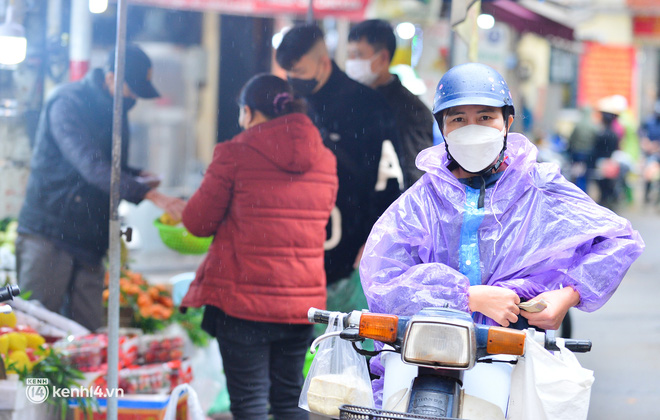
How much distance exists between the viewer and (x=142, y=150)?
13469 mm

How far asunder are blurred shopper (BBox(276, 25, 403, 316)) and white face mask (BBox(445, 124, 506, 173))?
228 centimetres

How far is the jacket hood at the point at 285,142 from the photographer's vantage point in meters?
4.11

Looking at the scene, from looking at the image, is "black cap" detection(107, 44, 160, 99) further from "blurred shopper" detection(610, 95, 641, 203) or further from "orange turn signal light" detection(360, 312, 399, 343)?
"blurred shopper" detection(610, 95, 641, 203)

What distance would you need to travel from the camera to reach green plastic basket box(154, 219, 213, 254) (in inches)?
203

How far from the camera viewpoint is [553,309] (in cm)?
263

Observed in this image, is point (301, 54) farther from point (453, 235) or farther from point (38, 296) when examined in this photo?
point (453, 235)

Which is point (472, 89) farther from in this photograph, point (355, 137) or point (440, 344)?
point (355, 137)

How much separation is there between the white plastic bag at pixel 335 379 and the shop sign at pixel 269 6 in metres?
4.66

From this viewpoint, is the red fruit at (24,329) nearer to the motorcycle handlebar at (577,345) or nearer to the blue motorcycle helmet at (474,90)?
the blue motorcycle helmet at (474,90)

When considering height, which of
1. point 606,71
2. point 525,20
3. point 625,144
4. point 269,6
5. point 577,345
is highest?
point 606,71

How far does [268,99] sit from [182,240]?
4.22 ft

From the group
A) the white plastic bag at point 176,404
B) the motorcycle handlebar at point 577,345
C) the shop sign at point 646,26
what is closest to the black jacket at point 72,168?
the white plastic bag at point 176,404

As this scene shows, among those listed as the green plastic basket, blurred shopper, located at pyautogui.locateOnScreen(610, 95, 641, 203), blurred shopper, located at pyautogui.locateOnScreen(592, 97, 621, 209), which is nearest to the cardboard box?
the green plastic basket

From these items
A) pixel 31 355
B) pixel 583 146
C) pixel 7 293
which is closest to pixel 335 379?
pixel 7 293
